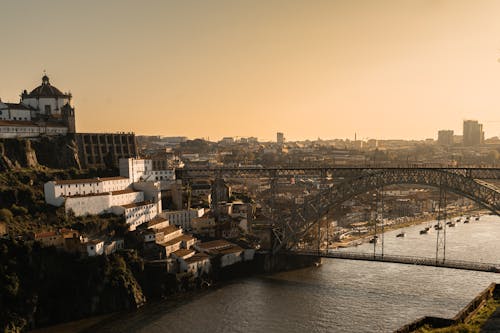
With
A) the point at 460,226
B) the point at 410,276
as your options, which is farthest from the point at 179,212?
the point at 460,226

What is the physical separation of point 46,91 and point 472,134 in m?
77.8

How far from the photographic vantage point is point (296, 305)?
17.5m

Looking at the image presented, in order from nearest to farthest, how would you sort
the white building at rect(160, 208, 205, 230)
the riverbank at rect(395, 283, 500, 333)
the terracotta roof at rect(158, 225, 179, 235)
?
the riverbank at rect(395, 283, 500, 333)
the terracotta roof at rect(158, 225, 179, 235)
the white building at rect(160, 208, 205, 230)

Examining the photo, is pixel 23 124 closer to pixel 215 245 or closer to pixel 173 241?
pixel 173 241

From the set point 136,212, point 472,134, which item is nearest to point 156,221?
point 136,212

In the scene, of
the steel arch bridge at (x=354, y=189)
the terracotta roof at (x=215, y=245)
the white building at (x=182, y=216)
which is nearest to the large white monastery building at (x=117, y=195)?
the white building at (x=182, y=216)

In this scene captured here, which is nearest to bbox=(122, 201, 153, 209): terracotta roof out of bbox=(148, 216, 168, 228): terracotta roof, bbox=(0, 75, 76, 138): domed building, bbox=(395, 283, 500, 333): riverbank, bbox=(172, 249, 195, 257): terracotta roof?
bbox=(148, 216, 168, 228): terracotta roof

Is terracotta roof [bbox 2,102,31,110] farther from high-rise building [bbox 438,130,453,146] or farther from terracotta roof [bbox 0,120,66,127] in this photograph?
high-rise building [bbox 438,130,453,146]

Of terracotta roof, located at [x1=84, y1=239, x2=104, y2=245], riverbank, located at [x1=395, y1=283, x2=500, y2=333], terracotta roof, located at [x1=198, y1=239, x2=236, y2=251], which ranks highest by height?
riverbank, located at [x1=395, y1=283, x2=500, y2=333]

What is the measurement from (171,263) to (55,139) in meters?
10.9

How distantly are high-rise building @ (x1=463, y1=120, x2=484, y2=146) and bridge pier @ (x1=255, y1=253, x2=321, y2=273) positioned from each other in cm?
7208

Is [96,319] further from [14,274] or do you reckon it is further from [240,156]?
[240,156]

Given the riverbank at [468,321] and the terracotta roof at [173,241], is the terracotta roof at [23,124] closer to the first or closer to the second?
the terracotta roof at [173,241]

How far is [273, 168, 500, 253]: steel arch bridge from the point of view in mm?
20344
